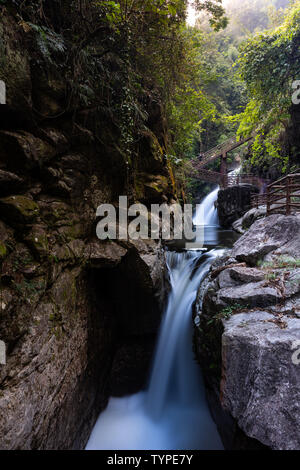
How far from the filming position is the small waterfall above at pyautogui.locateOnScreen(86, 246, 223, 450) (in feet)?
12.9

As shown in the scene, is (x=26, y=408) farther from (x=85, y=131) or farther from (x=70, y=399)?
(x=85, y=131)

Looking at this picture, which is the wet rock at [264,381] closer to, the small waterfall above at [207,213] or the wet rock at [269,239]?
the wet rock at [269,239]

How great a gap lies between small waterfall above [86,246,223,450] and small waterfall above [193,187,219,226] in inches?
489

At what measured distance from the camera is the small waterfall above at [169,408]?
3930 mm

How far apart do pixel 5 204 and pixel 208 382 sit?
4490 millimetres

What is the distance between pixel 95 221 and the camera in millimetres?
4680

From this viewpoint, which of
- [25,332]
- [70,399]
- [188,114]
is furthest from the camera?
[188,114]

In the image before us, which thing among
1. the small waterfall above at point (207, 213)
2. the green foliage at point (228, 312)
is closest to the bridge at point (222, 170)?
the small waterfall above at point (207, 213)

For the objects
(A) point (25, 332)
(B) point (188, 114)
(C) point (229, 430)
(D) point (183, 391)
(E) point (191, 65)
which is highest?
(E) point (191, 65)

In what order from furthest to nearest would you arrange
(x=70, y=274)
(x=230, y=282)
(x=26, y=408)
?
1. (x=230, y=282)
2. (x=70, y=274)
3. (x=26, y=408)

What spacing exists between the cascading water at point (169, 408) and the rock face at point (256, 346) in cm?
54

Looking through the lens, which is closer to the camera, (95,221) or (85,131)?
(85,131)

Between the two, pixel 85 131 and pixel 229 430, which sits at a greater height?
pixel 85 131

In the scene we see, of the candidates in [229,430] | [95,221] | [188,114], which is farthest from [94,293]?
[188,114]
